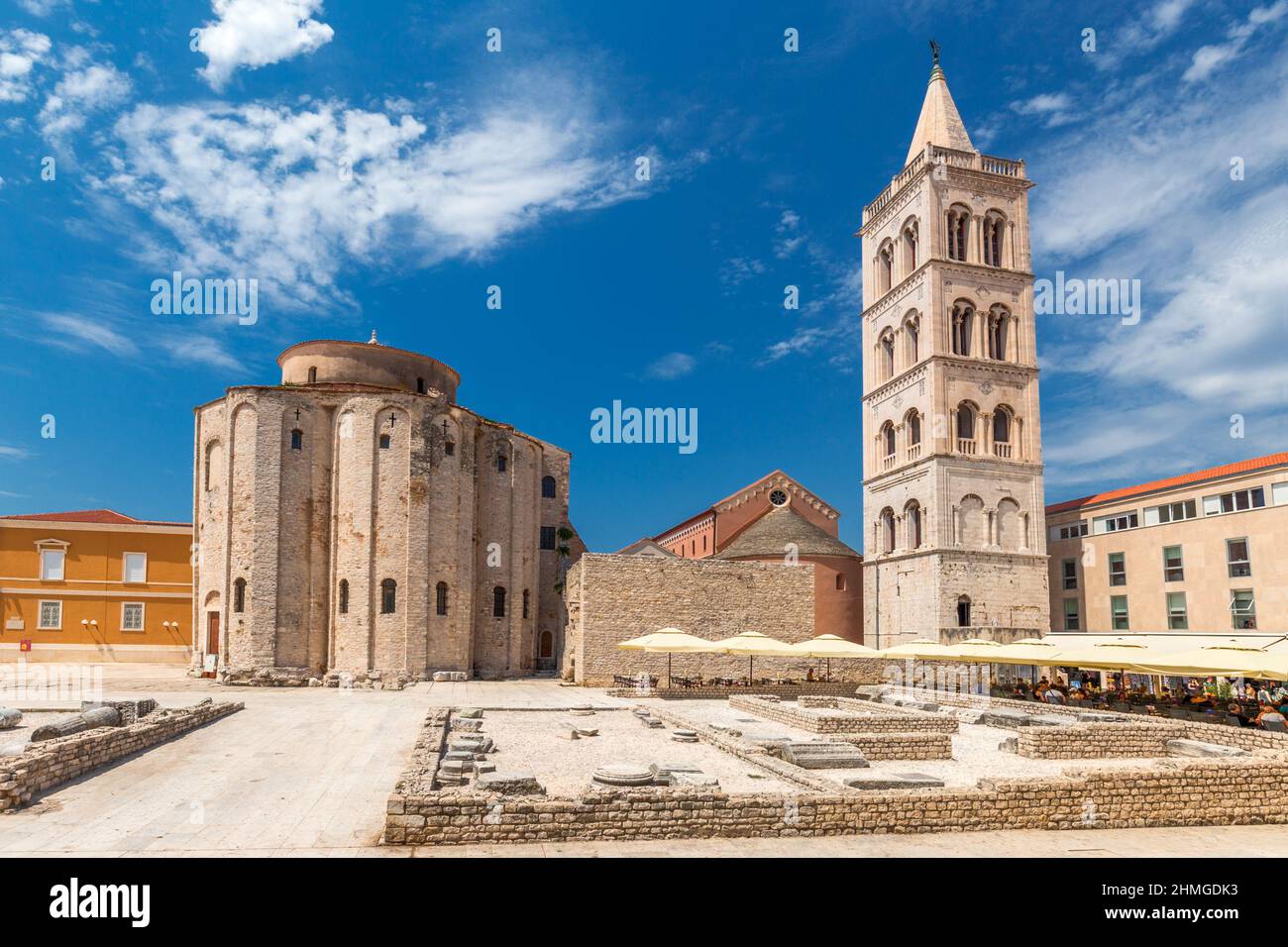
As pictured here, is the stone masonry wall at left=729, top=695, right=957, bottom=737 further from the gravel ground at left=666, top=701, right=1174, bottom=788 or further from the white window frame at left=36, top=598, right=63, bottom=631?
the white window frame at left=36, top=598, right=63, bottom=631

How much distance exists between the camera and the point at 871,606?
4741 cm

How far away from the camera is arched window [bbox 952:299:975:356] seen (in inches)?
1772

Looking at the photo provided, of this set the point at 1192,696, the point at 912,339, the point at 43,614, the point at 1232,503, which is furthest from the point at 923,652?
the point at 43,614

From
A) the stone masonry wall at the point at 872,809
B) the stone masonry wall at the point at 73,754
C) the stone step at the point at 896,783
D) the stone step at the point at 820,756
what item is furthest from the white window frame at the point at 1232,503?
the stone masonry wall at the point at 73,754

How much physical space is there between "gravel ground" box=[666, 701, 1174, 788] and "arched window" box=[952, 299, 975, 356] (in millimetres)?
25890

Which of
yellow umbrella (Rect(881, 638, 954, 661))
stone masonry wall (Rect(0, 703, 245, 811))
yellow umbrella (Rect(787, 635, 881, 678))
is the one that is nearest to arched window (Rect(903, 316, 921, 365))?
yellow umbrella (Rect(787, 635, 881, 678))

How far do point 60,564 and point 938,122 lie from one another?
172ft

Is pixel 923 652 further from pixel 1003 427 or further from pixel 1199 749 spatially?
pixel 1003 427

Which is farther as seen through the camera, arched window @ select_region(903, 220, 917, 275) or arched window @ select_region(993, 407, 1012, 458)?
arched window @ select_region(903, 220, 917, 275)
